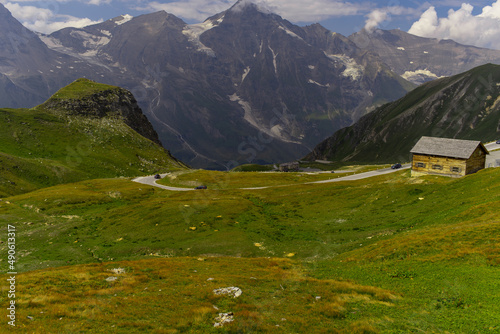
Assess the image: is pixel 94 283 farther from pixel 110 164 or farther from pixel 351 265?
pixel 110 164

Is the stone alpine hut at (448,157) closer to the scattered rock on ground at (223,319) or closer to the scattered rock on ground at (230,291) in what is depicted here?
the scattered rock on ground at (230,291)

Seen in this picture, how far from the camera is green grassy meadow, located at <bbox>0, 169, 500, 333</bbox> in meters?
19.2

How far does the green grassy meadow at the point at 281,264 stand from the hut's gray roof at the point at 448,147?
10540mm

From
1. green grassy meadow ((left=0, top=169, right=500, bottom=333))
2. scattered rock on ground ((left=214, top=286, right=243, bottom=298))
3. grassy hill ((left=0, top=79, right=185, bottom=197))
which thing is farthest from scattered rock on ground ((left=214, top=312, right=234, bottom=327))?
grassy hill ((left=0, top=79, right=185, bottom=197))

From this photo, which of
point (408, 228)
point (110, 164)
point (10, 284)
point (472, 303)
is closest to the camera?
point (472, 303)

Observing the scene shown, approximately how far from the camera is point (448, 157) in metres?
75.5

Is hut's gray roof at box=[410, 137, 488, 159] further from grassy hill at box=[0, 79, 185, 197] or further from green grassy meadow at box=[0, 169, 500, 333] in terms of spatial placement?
grassy hill at box=[0, 79, 185, 197]

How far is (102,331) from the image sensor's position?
17.7 metres

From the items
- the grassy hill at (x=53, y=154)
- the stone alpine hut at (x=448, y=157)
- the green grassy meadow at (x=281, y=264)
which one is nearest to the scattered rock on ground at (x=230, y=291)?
the green grassy meadow at (x=281, y=264)

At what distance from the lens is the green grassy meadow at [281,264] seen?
19.2 meters

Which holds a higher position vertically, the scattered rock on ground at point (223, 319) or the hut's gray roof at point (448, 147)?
the hut's gray roof at point (448, 147)

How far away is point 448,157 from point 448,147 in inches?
127

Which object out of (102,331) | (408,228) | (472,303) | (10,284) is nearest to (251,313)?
(102,331)

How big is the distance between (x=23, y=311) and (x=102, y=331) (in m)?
6.44
